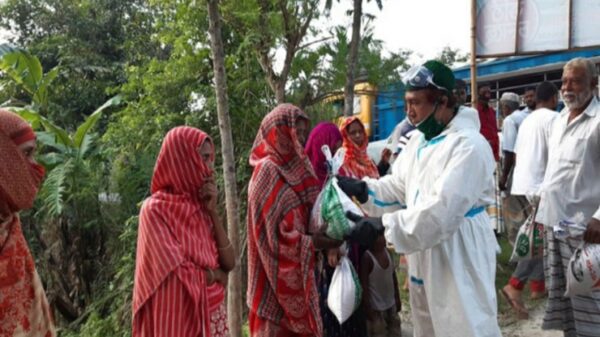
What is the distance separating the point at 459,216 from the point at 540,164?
2.28m

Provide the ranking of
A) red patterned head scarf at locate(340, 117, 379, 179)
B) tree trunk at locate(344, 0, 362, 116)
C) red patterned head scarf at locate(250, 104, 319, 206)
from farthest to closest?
tree trunk at locate(344, 0, 362, 116), red patterned head scarf at locate(340, 117, 379, 179), red patterned head scarf at locate(250, 104, 319, 206)

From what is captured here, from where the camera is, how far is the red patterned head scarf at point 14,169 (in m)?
2.47

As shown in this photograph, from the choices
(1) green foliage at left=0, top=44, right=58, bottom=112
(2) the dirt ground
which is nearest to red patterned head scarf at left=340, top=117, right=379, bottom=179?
(2) the dirt ground

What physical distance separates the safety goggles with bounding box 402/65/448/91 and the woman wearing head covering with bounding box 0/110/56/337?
1.81 meters

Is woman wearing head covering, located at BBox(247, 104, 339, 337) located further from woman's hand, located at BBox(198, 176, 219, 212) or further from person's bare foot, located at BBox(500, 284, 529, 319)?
person's bare foot, located at BBox(500, 284, 529, 319)

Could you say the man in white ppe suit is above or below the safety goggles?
below

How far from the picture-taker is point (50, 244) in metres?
7.13

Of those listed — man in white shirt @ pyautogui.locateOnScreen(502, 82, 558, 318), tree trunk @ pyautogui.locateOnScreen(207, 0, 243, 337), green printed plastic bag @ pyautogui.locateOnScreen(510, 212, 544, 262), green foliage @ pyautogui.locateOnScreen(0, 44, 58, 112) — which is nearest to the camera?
green printed plastic bag @ pyautogui.locateOnScreen(510, 212, 544, 262)

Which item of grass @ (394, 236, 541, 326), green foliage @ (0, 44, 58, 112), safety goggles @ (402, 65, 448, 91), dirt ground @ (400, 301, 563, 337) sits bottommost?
grass @ (394, 236, 541, 326)

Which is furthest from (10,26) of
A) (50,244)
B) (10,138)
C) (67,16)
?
(10,138)

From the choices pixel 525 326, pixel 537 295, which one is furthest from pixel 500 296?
pixel 525 326

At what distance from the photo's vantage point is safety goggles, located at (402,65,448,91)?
2.82m

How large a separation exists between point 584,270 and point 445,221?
4.17 feet

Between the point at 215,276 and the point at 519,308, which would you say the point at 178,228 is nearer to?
the point at 215,276
